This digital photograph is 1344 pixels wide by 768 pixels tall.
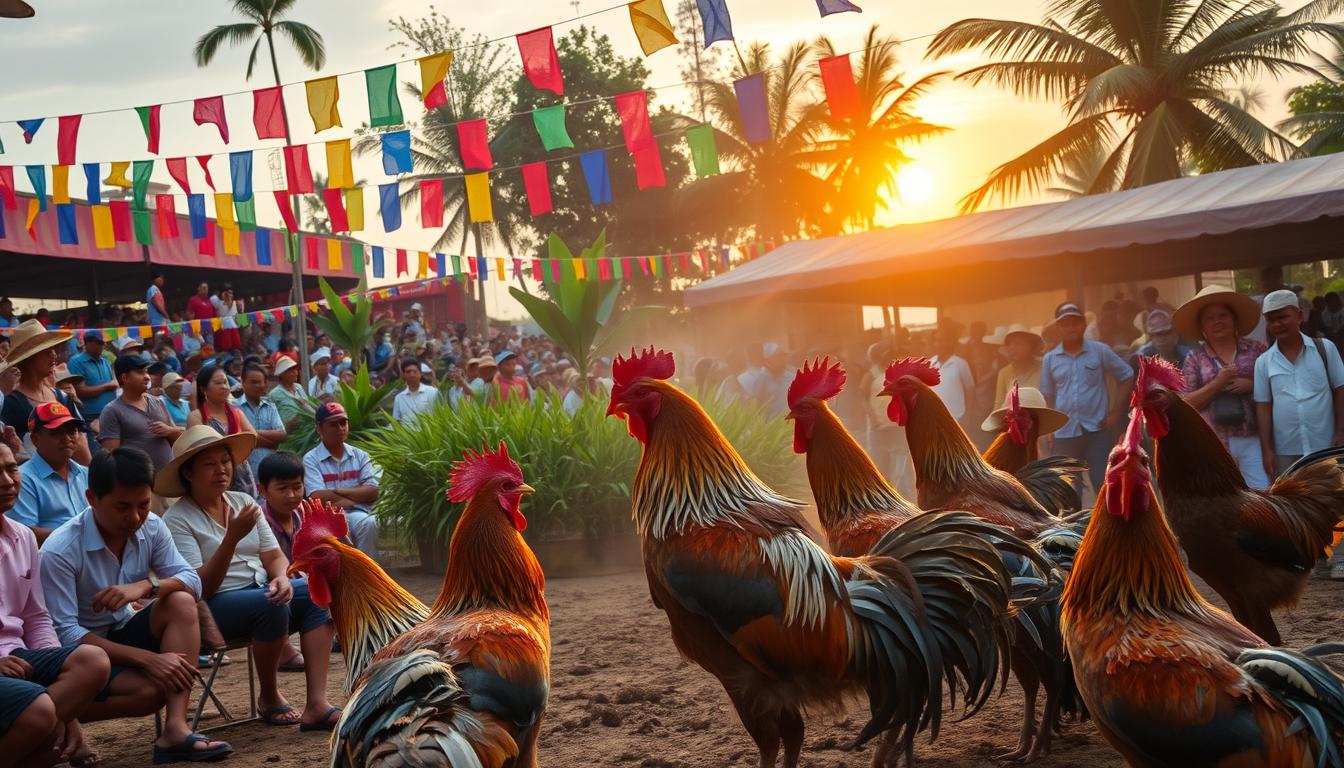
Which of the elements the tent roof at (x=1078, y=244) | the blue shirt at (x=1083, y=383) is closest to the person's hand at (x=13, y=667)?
the blue shirt at (x=1083, y=383)

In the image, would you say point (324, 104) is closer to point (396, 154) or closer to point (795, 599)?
point (396, 154)

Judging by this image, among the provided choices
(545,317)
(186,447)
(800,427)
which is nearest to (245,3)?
(545,317)

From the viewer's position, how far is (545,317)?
12656 millimetres

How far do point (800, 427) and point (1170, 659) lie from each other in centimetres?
194

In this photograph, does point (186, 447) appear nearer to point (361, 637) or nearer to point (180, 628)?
point (180, 628)

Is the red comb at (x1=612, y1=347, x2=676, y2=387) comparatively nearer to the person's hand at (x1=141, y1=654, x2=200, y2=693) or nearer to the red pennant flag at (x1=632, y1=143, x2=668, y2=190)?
the person's hand at (x1=141, y1=654, x2=200, y2=693)

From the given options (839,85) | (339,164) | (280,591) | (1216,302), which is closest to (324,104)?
(339,164)

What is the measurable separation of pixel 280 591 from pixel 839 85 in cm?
887

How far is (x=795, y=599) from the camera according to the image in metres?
3.43

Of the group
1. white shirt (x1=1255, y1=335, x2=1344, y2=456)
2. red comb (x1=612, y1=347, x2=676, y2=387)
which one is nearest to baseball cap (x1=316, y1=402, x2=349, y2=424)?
red comb (x1=612, y1=347, x2=676, y2=387)

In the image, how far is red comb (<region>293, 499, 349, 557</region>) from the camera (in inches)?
157

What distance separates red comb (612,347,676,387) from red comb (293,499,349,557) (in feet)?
4.19

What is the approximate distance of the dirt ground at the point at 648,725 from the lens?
4352 millimetres

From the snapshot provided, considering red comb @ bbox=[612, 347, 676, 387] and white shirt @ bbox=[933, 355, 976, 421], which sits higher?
red comb @ bbox=[612, 347, 676, 387]
